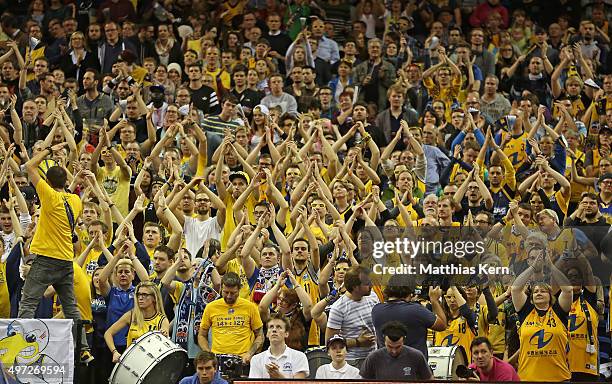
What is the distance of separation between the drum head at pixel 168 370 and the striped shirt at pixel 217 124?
6.03 m

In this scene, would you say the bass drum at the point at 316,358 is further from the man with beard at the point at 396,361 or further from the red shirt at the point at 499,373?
the red shirt at the point at 499,373

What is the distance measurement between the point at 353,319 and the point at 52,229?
9.52 ft

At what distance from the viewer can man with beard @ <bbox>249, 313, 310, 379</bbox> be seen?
12.8m

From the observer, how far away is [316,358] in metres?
13.2

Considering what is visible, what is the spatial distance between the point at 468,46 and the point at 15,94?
6243 mm

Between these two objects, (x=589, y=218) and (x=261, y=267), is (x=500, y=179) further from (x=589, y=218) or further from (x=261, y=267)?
(x=261, y=267)

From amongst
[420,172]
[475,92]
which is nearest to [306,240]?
[420,172]

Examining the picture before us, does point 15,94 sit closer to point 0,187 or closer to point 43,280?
point 0,187

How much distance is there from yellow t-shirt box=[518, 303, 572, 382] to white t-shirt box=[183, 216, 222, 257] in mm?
4058

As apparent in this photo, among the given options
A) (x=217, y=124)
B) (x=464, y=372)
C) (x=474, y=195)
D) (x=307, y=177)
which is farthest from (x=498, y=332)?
(x=217, y=124)

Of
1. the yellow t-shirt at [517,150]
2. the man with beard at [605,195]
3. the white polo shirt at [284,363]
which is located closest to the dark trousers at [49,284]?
the white polo shirt at [284,363]

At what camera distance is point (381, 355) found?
11.9 meters

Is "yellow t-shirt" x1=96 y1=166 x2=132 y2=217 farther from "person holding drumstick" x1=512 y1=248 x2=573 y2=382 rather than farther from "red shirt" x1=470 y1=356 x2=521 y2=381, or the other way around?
"red shirt" x1=470 y1=356 x2=521 y2=381

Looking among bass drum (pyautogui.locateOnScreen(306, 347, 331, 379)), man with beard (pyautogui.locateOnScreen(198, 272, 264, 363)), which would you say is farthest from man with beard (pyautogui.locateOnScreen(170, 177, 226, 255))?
bass drum (pyautogui.locateOnScreen(306, 347, 331, 379))
